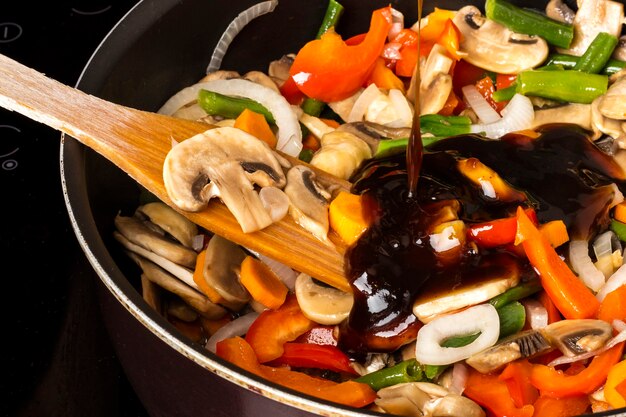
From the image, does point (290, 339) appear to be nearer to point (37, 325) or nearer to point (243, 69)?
point (37, 325)

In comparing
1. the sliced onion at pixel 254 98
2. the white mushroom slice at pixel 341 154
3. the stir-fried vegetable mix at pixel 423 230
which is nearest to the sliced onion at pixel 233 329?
the stir-fried vegetable mix at pixel 423 230

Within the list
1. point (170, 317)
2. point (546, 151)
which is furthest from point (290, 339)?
point (546, 151)

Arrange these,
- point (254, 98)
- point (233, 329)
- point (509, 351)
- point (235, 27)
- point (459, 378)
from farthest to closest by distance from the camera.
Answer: point (235, 27), point (254, 98), point (233, 329), point (459, 378), point (509, 351)

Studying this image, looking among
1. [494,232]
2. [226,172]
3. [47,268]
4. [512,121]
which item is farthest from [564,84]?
[47,268]

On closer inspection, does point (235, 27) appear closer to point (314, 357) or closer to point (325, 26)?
point (325, 26)

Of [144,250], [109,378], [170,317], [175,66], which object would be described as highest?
[175,66]

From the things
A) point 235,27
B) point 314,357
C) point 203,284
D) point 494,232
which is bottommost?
point 314,357
